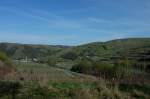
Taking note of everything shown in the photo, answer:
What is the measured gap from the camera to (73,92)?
1430 centimetres

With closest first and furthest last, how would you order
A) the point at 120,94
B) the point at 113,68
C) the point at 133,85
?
the point at 120,94 → the point at 133,85 → the point at 113,68

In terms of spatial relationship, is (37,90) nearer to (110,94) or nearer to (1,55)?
(110,94)

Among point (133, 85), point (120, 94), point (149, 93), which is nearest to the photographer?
point (120, 94)

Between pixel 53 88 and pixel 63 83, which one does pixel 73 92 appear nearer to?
pixel 53 88

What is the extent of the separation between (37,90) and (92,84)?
333 centimetres

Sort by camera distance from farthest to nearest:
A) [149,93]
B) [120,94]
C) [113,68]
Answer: [113,68] → [149,93] → [120,94]

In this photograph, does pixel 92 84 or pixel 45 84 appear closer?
pixel 45 84

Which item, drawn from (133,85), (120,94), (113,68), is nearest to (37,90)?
(120,94)

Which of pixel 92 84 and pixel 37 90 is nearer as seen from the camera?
pixel 37 90

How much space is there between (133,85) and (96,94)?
3314mm

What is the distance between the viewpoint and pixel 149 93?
15398mm

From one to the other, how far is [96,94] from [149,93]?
2820 millimetres

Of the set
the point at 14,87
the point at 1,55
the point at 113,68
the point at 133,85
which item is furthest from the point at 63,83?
the point at 1,55

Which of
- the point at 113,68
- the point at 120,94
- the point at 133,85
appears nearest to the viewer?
the point at 120,94
